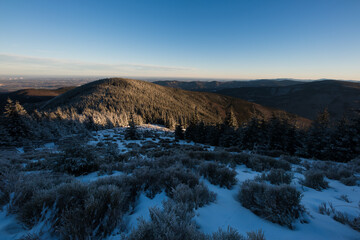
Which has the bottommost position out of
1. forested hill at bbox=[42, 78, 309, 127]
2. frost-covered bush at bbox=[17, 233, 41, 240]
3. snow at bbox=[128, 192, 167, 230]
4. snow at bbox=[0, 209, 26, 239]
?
forested hill at bbox=[42, 78, 309, 127]

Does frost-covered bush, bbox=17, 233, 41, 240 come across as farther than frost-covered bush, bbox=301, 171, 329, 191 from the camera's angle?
No

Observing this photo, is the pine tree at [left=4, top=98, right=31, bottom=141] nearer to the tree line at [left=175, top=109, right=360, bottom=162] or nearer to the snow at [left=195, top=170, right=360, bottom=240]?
the snow at [left=195, top=170, right=360, bottom=240]

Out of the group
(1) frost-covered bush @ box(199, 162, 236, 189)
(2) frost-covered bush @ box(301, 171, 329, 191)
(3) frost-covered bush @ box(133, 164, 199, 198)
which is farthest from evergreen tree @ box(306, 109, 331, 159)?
(3) frost-covered bush @ box(133, 164, 199, 198)

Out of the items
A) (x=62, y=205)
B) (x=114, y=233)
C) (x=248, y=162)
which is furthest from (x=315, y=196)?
(x=62, y=205)

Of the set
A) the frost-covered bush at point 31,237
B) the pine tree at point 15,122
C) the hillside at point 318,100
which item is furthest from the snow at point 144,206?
the hillside at point 318,100

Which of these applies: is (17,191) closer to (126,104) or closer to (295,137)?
(295,137)

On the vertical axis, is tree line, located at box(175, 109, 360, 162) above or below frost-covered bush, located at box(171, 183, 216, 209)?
below

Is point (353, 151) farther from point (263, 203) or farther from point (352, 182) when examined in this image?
point (263, 203)
